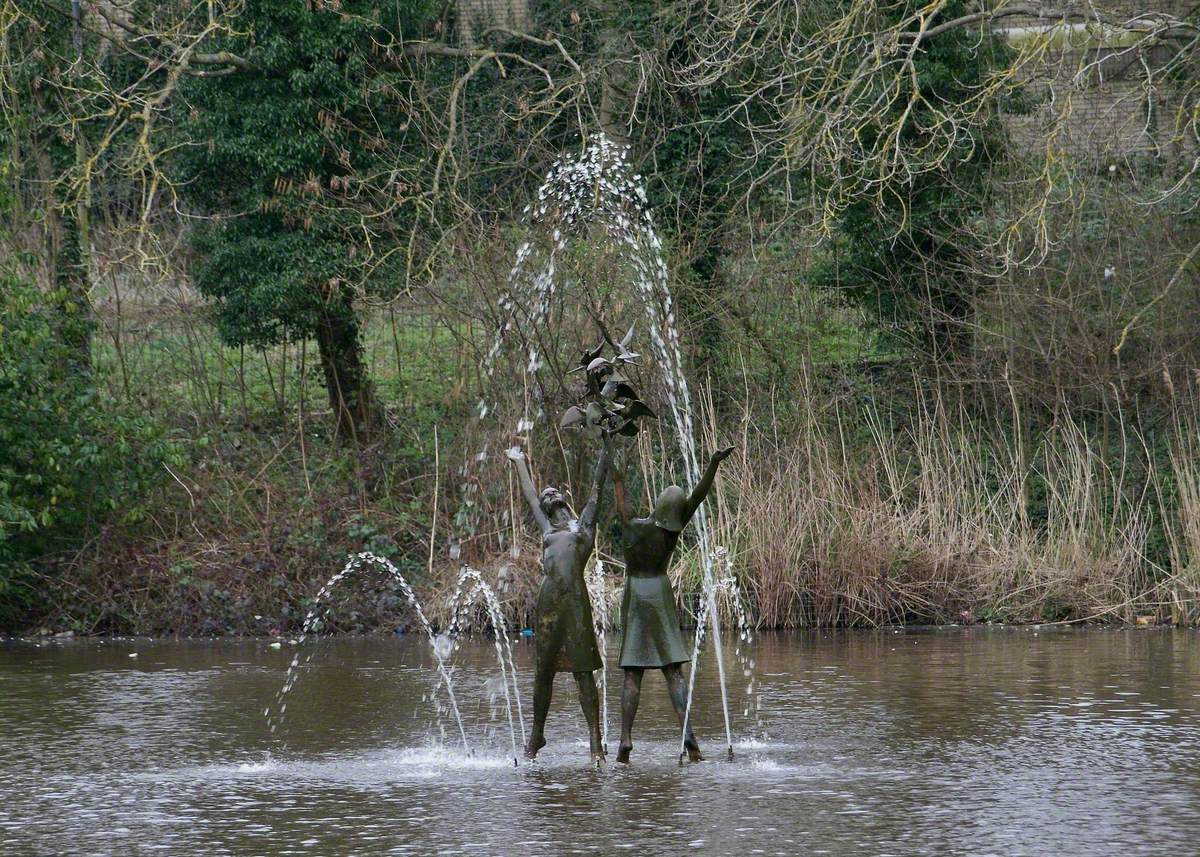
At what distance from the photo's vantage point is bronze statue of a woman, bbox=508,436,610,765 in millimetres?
9984

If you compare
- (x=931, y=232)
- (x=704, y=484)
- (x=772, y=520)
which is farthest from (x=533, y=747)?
(x=931, y=232)

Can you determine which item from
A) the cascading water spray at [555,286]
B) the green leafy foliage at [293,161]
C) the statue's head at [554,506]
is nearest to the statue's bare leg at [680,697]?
the statue's head at [554,506]

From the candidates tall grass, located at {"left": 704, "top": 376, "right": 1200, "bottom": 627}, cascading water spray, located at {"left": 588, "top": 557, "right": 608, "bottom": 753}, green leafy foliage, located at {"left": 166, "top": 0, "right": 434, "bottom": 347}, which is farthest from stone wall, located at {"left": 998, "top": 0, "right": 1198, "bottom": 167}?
green leafy foliage, located at {"left": 166, "top": 0, "right": 434, "bottom": 347}

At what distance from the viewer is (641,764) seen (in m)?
10.1

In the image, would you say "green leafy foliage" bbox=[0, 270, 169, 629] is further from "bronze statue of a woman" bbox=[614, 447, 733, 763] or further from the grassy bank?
A: "bronze statue of a woman" bbox=[614, 447, 733, 763]

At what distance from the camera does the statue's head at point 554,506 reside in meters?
10.3

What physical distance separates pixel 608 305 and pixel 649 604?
9210 millimetres

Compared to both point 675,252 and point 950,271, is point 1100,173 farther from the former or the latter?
point 675,252

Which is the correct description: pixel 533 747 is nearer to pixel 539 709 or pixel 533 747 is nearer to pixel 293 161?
pixel 539 709

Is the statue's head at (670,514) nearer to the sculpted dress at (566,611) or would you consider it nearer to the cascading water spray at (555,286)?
the sculpted dress at (566,611)

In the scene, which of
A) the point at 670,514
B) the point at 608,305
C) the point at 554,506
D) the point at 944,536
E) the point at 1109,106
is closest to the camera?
the point at 670,514

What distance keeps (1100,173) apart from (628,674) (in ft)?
46.5

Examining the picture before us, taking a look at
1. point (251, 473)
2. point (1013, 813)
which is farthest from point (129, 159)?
point (1013, 813)

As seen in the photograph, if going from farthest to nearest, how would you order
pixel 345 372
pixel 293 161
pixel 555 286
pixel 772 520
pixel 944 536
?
pixel 345 372 → pixel 293 161 → pixel 555 286 → pixel 944 536 → pixel 772 520
